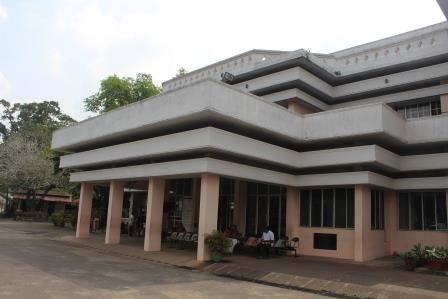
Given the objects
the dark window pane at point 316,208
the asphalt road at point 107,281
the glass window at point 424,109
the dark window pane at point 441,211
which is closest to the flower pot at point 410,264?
the dark window pane at point 441,211

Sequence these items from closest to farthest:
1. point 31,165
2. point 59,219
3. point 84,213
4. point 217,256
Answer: point 217,256, point 84,213, point 59,219, point 31,165

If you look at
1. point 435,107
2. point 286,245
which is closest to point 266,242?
point 286,245

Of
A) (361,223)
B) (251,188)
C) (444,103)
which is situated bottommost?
(361,223)

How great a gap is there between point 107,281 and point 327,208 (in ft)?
37.0

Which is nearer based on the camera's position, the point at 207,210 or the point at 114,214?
the point at 207,210

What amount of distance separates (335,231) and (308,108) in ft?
24.4

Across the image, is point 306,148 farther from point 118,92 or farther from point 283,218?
point 118,92

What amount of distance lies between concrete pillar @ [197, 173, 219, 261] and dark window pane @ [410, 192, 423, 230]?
959 centimetres

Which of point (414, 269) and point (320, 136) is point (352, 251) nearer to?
point (414, 269)

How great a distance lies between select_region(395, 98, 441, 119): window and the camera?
21.6 meters

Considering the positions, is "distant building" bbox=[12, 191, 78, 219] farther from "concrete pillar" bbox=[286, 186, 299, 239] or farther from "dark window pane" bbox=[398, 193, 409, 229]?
"dark window pane" bbox=[398, 193, 409, 229]

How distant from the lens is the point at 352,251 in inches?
707

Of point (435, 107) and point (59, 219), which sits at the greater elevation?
point (435, 107)

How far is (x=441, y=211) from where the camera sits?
60.6 feet
